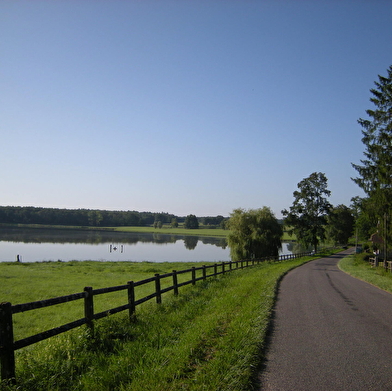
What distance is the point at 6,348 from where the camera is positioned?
Answer: 454cm

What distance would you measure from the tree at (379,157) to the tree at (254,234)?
1754 cm

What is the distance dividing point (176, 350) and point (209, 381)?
1.21m

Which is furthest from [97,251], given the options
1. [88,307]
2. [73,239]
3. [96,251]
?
[88,307]

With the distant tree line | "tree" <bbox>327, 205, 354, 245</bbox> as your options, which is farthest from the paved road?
the distant tree line

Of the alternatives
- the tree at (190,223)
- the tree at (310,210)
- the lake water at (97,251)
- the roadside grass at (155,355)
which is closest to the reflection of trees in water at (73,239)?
the lake water at (97,251)

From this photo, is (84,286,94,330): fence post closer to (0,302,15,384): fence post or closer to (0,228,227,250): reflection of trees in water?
(0,302,15,384): fence post

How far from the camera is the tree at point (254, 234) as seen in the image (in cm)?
4322

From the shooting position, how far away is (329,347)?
246 inches

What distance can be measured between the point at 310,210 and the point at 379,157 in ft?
105

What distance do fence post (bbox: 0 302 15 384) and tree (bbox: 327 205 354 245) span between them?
92845 mm

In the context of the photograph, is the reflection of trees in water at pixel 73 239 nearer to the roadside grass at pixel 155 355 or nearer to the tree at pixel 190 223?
the tree at pixel 190 223

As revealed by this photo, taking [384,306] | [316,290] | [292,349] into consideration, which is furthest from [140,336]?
[316,290]

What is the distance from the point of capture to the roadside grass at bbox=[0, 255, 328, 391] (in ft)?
14.9

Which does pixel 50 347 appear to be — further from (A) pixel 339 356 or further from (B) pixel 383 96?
(B) pixel 383 96
